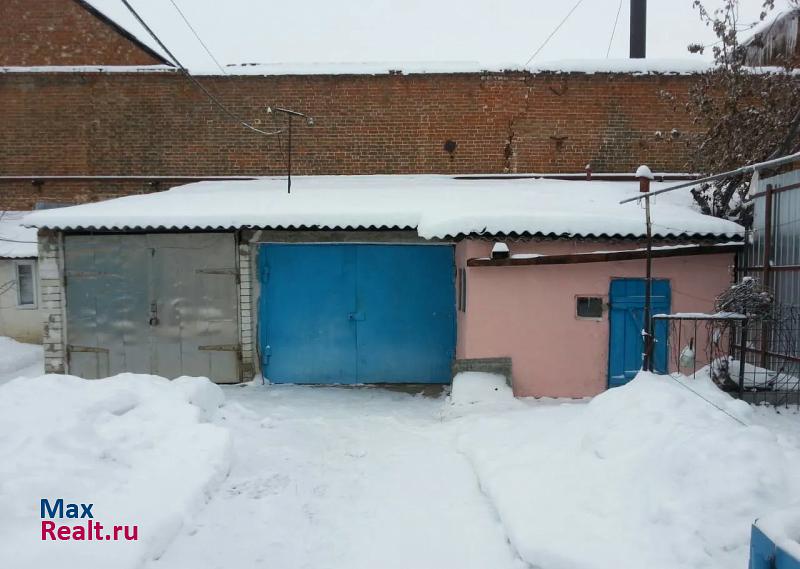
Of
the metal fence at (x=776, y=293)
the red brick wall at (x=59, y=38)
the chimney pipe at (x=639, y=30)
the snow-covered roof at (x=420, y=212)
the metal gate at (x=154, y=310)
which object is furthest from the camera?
the chimney pipe at (x=639, y=30)

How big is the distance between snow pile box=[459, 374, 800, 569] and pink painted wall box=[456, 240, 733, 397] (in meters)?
2.06

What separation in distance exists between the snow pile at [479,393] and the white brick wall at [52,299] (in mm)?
5985

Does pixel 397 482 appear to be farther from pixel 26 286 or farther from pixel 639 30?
pixel 639 30

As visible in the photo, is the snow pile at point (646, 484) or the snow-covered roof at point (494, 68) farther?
the snow-covered roof at point (494, 68)

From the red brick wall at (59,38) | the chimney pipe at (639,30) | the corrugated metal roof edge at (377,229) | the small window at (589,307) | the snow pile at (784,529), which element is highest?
the chimney pipe at (639,30)

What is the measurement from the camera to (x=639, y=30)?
533 inches

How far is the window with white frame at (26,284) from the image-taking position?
420 inches

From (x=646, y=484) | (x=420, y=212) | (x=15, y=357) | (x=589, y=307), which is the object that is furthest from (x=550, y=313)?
(x=15, y=357)

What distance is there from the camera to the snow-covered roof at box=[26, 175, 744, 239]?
260 inches

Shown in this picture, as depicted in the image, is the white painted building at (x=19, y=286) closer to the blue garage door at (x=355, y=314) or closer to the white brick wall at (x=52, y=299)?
the white brick wall at (x=52, y=299)

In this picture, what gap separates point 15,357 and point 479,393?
29.5 ft

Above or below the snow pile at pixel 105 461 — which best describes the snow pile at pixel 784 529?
above

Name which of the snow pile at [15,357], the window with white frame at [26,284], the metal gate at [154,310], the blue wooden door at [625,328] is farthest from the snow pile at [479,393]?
the window with white frame at [26,284]

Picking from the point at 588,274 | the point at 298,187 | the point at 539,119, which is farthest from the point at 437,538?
the point at 539,119
